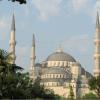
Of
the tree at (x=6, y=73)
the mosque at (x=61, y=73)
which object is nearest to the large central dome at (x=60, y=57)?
the mosque at (x=61, y=73)

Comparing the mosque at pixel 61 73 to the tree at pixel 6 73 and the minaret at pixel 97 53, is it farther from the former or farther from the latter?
the tree at pixel 6 73

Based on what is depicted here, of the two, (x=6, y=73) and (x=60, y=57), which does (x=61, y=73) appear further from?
(x=6, y=73)

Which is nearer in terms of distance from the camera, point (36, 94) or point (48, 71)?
point (36, 94)

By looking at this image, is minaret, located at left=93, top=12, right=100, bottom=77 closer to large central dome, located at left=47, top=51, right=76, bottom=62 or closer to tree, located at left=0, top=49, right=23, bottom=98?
large central dome, located at left=47, top=51, right=76, bottom=62

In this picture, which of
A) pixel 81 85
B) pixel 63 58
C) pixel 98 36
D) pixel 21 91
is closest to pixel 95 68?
pixel 98 36

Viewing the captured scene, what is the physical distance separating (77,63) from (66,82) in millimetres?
6329

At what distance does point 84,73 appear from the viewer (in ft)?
461

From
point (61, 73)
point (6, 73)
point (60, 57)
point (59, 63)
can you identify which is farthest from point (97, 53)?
point (6, 73)

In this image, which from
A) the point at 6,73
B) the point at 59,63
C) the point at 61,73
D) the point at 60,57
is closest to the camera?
the point at 6,73

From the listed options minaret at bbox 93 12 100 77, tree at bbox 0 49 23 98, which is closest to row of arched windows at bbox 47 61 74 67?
minaret at bbox 93 12 100 77

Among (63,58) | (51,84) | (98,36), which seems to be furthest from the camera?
(63,58)

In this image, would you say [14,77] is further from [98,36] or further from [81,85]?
[81,85]

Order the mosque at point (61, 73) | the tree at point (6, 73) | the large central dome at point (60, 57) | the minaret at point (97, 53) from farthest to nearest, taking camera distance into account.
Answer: the large central dome at point (60, 57) → the mosque at point (61, 73) → the minaret at point (97, 53) → the tree at point (6, 73)

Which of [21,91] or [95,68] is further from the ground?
[95,68]
